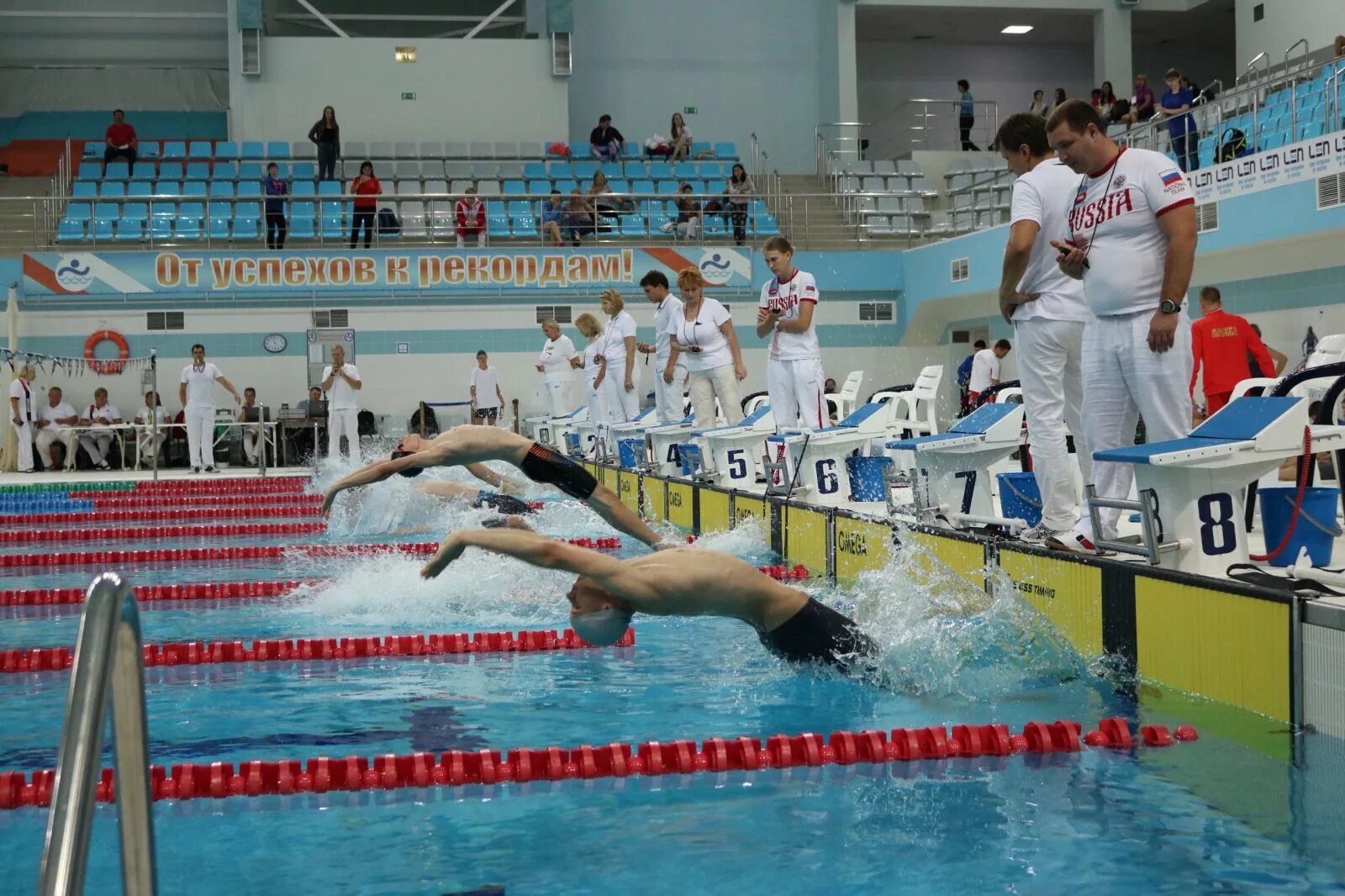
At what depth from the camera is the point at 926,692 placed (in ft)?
13.5

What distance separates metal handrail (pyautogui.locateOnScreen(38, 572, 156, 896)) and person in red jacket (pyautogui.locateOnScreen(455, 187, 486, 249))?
619 inches

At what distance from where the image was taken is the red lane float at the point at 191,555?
8.05m

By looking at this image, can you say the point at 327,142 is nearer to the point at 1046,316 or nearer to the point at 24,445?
the point at 24,445

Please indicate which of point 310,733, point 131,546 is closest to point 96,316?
point 131,546

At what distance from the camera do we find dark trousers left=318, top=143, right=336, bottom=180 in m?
17.5

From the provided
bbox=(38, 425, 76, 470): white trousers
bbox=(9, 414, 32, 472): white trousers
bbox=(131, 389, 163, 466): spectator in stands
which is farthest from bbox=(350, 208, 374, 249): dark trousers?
bbox=(9, 414, 32, 472): white trousers

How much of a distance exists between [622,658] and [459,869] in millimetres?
2264

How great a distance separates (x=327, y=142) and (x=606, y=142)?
3904mm

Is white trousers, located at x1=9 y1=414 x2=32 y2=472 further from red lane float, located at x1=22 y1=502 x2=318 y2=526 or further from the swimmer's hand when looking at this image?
the swimmer's hand

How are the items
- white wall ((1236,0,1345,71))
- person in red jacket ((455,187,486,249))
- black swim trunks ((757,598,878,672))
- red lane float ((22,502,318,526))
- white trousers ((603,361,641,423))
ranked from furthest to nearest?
person in red jacket ((455,187,486,249)) < white wall ((1236,0,1345,71)) < white trousers ((603,361,641,423)) < red lane float ((22,502,318,526)) < black swim trunks ((757,598,878,672))

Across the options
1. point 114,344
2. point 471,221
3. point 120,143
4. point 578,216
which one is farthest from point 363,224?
point 120,143

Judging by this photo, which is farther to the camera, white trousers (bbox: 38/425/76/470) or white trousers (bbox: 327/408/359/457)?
white trousers (bbox: 38/425/76/470)

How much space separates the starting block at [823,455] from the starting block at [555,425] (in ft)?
19.1

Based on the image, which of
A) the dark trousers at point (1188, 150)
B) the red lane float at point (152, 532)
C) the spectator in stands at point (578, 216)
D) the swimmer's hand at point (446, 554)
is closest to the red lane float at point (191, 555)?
the red lane float at point (152, 532)
